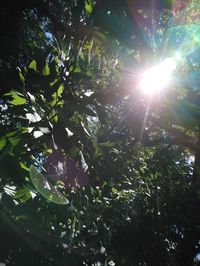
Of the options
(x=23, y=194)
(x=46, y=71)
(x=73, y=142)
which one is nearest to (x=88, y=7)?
(x=46, y=71)

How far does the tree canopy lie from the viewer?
1773mm

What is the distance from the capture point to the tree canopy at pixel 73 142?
177 cm

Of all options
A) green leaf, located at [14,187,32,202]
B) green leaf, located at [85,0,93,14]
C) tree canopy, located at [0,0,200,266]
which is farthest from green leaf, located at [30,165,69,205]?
green leaf, located at [85,0,93,14]

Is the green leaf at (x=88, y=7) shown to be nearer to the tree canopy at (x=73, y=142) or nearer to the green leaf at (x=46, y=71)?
the tree canopy at (x=73, y=142)

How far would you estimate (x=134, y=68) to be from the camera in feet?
14.6

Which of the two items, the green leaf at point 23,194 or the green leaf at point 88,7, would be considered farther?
the green leaf at point 88,7

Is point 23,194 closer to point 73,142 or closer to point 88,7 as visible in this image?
point 73,142

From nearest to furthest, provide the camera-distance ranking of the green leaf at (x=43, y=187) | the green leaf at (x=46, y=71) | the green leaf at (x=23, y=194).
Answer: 1. the green leaf at (x=43, y=187)
2. the green leaf at (x=23, y=194)
3. the green leaf at (x=46, y=71)

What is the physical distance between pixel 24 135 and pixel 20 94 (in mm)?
272

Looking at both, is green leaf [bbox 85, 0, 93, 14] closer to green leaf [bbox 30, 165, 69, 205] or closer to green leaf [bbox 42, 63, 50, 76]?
green leaf [bbox 42, 63, 50, 76]

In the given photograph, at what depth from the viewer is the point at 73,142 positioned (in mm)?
2145

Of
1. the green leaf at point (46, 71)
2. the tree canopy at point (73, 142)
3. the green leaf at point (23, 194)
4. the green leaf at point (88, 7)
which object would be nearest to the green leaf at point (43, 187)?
the tree canopy at point (73, 142)

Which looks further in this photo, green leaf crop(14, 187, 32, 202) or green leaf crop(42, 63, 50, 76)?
green leaf crop(42, 63, 50, 76)

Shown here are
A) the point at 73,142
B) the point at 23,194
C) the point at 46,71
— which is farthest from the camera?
the point at 46,71
